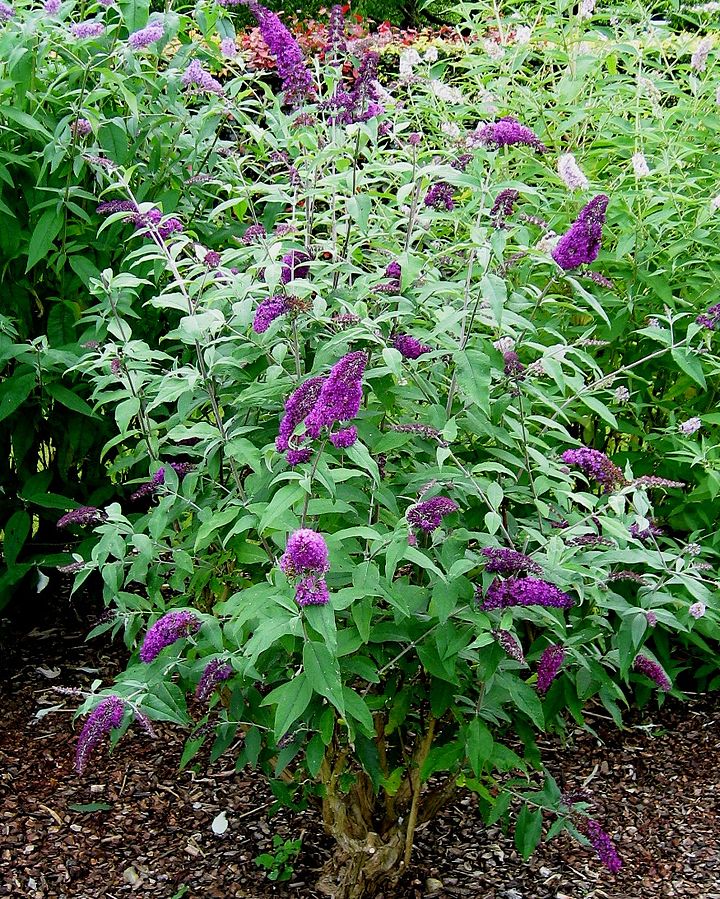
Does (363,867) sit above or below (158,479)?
below

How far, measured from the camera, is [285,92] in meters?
2.80

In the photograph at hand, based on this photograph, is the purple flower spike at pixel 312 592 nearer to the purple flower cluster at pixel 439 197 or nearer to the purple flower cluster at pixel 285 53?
the purple flower cluster at pixel 439 197

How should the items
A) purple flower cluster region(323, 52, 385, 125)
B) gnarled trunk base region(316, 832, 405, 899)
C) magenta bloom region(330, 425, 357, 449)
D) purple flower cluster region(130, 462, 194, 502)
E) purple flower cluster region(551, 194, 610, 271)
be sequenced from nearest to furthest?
magenta bloom region(330, 425, 357, 449) < purple flower cluster region(551, 194, 610, 271) < purple flower cluster region(323, 52, 385, 125) < purple flower cluster region(130, 462, 194, 502) < gnarled trunk base region(316, 832, 405, 899)

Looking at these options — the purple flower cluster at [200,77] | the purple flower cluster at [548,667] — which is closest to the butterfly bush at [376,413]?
the purple flower cluster at [548,667]

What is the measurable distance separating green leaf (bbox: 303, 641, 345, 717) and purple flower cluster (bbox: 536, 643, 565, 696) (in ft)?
1.52

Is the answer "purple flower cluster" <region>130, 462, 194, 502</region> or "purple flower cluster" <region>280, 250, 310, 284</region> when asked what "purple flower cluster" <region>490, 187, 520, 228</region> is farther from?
"purple flower cluster" <region>130, 462, 194, 502</region>

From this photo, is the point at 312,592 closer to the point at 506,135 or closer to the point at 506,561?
the point at 506,561

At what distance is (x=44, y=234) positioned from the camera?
334 cm

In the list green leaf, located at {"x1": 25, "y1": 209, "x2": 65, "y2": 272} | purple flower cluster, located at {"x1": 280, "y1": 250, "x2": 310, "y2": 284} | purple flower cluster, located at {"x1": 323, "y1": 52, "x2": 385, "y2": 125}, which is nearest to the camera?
purple flower cluster, located at {"x1": 280, "y1": 250, "x2": 310, "y2": 284}

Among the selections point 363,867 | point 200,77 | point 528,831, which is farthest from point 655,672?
point 200,77

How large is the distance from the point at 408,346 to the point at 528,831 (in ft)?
4.30

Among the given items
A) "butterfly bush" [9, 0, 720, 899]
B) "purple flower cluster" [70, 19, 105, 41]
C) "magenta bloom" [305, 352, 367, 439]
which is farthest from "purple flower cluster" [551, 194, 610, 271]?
"purple flower cluster" [70, 19, 105, 41]

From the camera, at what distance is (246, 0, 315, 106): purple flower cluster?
2695 mm

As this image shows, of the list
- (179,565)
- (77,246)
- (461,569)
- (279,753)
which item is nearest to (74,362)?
(77,246)
